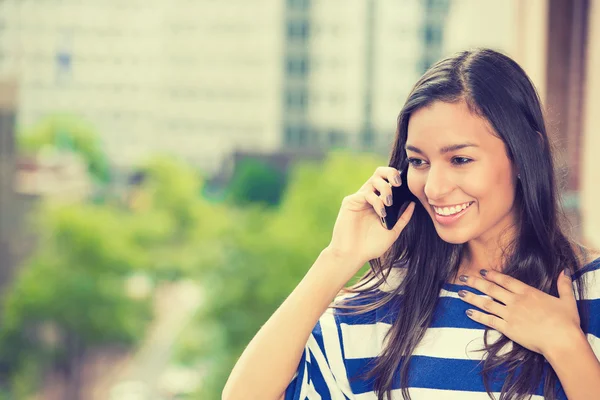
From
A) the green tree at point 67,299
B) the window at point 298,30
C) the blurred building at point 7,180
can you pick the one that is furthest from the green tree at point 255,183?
the window at point 298,30

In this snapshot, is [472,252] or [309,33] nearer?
[472,252]

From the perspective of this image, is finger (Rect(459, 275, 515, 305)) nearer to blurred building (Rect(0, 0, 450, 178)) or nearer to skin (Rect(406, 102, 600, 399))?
skin (Rect(406, 102, 600, 399))

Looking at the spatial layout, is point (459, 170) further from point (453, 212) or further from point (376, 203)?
point (376, 203)

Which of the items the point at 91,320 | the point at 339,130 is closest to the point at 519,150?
the point at 91,320

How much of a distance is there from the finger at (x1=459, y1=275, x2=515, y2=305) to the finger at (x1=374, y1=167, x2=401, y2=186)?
24cm

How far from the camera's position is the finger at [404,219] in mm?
1747

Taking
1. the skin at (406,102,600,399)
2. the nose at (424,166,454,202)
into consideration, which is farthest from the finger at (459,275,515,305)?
the nose at (424,166,454,202)

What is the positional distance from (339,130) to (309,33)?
7322 millimetres

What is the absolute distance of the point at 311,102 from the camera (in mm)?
55406

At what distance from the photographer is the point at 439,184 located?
1.59 meters

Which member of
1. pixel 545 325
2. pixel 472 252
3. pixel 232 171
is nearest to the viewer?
pixel 545 325

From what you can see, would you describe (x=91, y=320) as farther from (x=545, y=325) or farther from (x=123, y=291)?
(x=545, y=325)

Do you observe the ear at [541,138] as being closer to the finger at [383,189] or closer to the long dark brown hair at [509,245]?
the long dark brown hair at [509,245]

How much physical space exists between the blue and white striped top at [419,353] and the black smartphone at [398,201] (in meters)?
0.18
